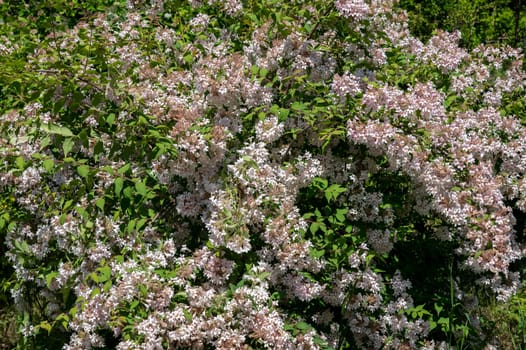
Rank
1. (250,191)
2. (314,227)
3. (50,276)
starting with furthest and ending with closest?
(50,276), (314,227), (250,191)

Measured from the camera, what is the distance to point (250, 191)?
127 inches

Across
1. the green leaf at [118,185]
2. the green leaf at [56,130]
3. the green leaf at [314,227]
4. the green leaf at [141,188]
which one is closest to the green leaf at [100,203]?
the green leaf at [118,185]

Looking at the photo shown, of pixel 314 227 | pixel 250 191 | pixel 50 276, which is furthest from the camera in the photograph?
pixel 50 276

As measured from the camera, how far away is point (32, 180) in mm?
3730

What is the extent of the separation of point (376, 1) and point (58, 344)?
294 cm

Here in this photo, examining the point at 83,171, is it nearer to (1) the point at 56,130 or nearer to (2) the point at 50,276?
(1) the point at 56,130

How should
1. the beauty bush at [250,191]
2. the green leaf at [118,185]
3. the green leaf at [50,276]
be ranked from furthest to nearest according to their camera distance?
the green leaf at [50,276] < the green leaf at [118,185] < the beauty bush at [250,191]

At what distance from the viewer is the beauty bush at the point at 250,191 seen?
3.18 metres

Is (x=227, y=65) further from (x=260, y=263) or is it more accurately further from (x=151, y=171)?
(x=260, y=263)

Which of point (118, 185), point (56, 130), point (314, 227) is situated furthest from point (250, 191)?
point (56, 130)

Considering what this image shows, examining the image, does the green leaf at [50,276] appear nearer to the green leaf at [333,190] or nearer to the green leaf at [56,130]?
the green leaf at [56,130]

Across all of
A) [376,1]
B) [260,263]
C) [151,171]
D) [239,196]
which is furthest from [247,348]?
[376,1]

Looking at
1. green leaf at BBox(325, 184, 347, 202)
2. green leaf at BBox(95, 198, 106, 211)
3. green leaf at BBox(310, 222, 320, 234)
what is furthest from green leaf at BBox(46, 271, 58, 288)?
green leaf at BBox(325, 184, 347, 202)

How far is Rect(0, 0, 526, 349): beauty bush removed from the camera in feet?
10.4
